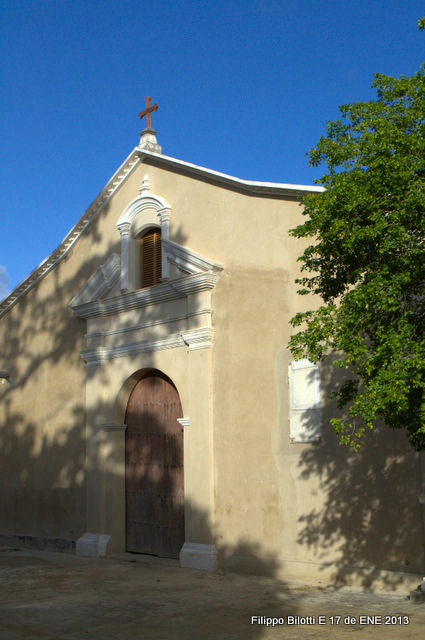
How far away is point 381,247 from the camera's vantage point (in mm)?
6367

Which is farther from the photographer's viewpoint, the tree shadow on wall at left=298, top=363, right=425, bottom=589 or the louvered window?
the louvered window

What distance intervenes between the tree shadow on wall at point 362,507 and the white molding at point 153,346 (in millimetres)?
2387

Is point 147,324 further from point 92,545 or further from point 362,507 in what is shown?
point 362,507

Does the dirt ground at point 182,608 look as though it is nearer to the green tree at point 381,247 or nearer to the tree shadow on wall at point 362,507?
the tree shadow on wall at point 362,507

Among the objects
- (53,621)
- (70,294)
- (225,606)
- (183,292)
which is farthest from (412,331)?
(70,294)

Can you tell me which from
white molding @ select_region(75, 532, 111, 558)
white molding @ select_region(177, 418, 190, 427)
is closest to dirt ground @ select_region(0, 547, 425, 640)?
white molding @ select_region(75, 532, 111, 558)

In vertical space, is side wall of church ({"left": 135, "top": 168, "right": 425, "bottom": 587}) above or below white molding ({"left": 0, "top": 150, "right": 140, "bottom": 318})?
below

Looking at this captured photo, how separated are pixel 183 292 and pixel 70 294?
12.8 ft

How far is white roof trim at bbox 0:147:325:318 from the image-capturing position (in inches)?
426

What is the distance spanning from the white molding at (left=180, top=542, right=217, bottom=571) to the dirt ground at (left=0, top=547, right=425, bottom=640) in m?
0.18

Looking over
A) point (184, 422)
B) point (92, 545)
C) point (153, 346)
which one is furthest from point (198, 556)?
point (153, 346)

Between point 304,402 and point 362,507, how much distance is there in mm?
1658

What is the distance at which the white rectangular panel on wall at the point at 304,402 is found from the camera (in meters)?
9.93

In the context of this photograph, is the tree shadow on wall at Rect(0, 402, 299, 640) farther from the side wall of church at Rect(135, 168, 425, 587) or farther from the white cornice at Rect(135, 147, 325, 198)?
the white cornice at Rect(135, 147, 325, 198)
